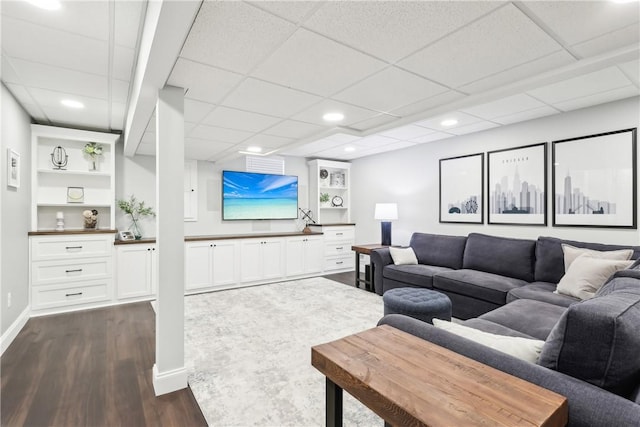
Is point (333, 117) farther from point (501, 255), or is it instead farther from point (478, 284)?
point (501, 255)

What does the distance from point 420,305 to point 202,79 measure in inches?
99.1

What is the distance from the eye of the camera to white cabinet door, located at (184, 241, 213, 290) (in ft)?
15.2

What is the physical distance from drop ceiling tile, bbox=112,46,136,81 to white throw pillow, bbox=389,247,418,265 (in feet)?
12.2

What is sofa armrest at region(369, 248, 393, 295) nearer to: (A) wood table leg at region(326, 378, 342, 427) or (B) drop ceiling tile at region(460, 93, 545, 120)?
(B) drop ceiling tile at region(460, 93, 545, 120)

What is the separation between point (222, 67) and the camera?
204 centimetres

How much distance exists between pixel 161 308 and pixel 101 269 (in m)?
2.63

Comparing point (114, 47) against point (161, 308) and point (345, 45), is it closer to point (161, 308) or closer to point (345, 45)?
point (345, 45)

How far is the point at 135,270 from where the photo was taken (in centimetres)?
429

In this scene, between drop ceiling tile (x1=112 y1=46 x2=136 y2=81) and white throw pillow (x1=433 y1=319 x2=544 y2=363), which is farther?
drop ceiling tile (x1=112 y1=46 x2=136 y2=81)

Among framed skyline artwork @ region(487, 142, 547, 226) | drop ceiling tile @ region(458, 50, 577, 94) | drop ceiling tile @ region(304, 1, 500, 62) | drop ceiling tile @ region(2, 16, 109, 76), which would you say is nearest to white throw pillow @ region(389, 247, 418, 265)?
framed skyline artwork @ region(487, 142, 547, 226)

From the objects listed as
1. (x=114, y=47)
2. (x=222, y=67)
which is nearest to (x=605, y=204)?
Answer: (x=222, y=67)

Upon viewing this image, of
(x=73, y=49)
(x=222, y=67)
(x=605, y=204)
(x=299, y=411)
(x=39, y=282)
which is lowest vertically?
(x=299, y=411)

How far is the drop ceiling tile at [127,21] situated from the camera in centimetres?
171

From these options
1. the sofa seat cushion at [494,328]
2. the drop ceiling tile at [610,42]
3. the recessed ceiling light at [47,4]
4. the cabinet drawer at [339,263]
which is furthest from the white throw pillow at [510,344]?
the cabinet drawer at [339,263]
